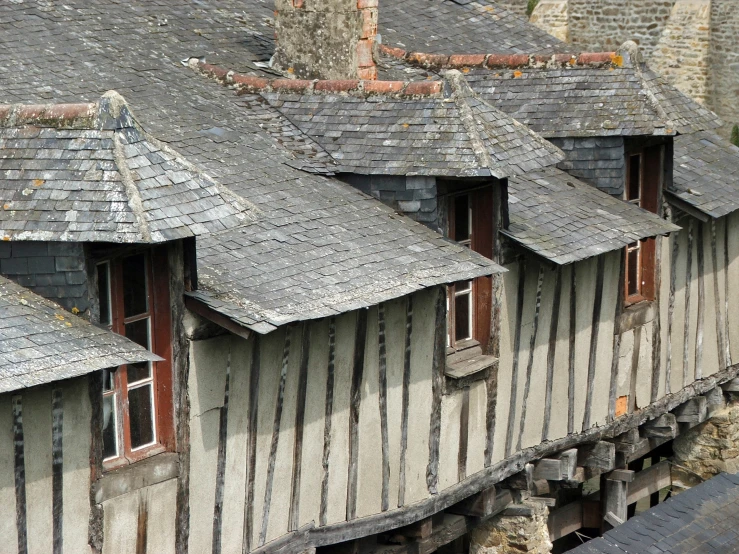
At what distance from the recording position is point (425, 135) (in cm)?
1045

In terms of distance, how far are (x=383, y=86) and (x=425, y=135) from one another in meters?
0.60

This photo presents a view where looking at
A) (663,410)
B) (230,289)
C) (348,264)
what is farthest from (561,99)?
(230,289)

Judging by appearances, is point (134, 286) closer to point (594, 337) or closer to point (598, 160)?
point (594, 337)

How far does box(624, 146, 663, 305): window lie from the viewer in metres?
12.7

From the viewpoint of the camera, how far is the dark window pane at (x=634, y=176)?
1275 centimetres

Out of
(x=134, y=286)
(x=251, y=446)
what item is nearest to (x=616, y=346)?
(x=251, y=446)

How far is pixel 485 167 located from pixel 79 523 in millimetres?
3648

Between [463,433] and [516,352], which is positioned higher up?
[516,352]

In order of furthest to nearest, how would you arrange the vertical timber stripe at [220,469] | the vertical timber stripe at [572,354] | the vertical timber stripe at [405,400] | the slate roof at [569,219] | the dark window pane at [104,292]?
the vertical timber stripe at [572,354]
the slate roof at [569,219]
the vertical timber stripe at [405,400]
the vertical timber stripe at [220,469]
the dark window pane at [104,292]

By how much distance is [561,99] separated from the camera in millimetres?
12320

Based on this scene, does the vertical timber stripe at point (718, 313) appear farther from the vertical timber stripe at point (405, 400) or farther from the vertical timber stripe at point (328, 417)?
the vertical timber stripe at point (328, 417)

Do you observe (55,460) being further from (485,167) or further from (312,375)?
(485,167)

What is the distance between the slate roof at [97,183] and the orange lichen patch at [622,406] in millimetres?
5351

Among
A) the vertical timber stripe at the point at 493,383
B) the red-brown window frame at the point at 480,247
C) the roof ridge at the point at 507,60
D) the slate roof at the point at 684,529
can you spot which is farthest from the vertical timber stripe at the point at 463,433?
the roof ridge at the point at 507,60
